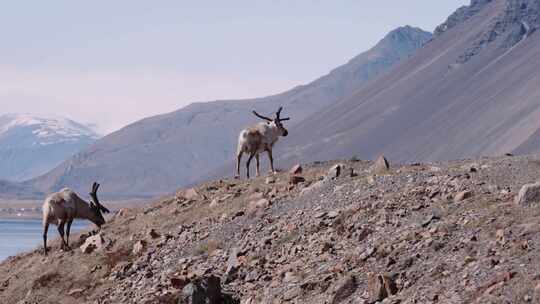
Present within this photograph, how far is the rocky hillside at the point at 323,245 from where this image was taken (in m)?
17.7

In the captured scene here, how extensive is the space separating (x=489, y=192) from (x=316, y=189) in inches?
218

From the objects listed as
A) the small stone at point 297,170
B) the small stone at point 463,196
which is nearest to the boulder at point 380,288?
the small stone at point 463,196

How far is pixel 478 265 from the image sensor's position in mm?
17219

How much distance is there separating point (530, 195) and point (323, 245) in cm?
431

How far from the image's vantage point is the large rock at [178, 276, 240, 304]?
66.4 feet

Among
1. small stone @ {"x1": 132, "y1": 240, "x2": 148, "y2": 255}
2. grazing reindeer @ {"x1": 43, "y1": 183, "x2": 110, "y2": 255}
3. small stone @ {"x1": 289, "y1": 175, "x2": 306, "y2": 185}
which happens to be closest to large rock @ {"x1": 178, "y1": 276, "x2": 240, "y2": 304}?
small stone @ {"x1": 132, "y1": 240, "x2": 148, "y2": 255}

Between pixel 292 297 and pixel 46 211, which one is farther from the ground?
pixel 46 211

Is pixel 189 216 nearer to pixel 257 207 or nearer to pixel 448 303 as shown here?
pixel 257 207

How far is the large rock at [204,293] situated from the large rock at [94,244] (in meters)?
7.18

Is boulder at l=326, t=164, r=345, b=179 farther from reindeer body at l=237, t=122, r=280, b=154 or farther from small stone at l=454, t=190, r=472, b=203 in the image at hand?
reindeer body at l=237, t=122, r=280, b=154

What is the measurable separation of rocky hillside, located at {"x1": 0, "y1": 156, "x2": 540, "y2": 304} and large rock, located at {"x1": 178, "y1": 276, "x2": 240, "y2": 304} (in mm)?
24

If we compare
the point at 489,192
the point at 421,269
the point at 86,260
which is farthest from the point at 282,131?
the point at 421,269

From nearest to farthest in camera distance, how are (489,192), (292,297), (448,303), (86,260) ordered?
1. (448,303)
2. (292,297)
3. (489,192)
4. (86,260)

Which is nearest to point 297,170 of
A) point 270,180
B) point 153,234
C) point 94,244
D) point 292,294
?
point 270,180
